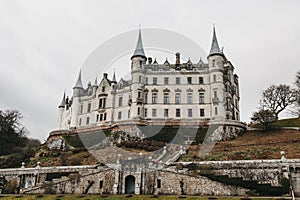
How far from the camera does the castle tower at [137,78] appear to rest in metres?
60.4

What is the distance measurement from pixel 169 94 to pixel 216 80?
8.84m

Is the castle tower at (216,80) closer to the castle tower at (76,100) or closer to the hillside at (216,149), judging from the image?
the hillside at (216,149)

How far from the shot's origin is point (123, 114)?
63.0m

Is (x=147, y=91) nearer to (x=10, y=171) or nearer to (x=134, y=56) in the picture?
(x=134, y=56)

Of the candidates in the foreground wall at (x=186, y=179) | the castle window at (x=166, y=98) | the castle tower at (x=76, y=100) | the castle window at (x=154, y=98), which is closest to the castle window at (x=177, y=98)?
the castle window at (x=166, y=98)

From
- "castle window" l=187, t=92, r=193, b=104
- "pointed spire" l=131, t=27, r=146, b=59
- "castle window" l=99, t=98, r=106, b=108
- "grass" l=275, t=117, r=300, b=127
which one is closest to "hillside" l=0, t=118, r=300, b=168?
"grass" l=275, t=117, r=300, b=127

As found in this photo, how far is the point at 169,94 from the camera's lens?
61969 mm

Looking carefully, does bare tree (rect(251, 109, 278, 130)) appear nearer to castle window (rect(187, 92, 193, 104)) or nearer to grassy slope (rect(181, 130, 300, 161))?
grassy slope (rect(181, 130, 300, 161))

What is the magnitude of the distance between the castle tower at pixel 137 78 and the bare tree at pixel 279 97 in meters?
23.8

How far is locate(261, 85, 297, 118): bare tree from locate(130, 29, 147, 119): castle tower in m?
23.8

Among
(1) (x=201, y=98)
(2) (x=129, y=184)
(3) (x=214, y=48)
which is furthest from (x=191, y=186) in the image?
(3) (x=214, y=48)

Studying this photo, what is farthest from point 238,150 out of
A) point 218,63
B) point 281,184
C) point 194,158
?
point 218,63

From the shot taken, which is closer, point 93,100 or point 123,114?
point 123,114

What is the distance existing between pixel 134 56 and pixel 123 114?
36.8 feet
